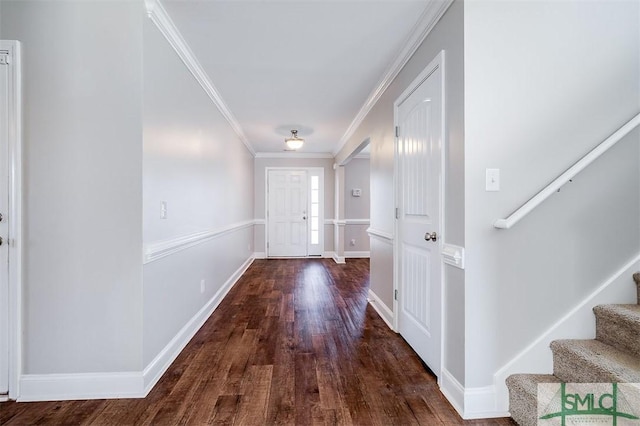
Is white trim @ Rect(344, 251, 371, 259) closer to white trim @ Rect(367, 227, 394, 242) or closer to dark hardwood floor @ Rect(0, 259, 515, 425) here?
white trim @ Rect(367, 227, 394, 242)

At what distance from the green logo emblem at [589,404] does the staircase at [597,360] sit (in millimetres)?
27

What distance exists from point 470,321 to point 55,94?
8.60ft

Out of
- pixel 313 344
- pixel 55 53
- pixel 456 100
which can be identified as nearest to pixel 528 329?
pixel 456 100

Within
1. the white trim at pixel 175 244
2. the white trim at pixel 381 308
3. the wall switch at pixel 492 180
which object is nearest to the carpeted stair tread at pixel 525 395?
the wall switch at pixel 492 180

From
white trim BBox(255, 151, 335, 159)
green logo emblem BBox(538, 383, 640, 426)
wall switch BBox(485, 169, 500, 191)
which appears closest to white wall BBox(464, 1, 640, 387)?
wall switch BBox(485, 169, 500, 191)

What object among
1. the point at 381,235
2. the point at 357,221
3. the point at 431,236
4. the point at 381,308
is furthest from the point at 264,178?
the point at 431,236

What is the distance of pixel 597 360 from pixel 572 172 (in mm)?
891

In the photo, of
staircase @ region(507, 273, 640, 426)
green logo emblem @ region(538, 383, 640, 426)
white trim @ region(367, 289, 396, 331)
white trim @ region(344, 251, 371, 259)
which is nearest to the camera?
green logo emblem @ region(538, 383, 640, 426)

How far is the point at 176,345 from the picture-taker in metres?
2.32

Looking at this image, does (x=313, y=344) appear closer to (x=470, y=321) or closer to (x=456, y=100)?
(x=470, y=321)

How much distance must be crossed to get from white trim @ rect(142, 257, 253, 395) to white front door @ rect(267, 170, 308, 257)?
3.26m

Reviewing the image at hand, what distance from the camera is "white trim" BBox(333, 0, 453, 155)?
1.88 m

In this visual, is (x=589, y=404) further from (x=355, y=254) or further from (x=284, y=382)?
(x=355, y=254)

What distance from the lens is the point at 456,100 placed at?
1726mm
